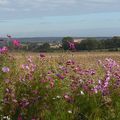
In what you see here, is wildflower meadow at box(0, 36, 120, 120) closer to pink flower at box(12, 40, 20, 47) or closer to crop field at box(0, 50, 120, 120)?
crop field at box(0, 50, 120, 120)

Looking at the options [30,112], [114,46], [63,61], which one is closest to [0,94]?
[30,112]

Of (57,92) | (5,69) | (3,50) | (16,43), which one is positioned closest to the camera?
(57,92)

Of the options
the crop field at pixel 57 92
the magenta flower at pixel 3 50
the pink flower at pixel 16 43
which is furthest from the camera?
the pink flower at pixel 16 43

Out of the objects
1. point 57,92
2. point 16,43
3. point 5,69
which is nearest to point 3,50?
point 16,43

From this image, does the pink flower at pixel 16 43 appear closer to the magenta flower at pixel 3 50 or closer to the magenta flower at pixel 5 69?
the magenta flower at pixel 3 50

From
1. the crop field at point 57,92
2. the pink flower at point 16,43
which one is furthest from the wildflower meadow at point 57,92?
the pink flower at point 16,43

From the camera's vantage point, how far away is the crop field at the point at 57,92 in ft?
19.1

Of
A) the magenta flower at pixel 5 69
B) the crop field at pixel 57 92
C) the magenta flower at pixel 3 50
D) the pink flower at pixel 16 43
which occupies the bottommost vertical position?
the crop field at pixel 57 92

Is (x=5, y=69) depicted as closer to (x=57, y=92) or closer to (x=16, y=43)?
(x=57, y=92)

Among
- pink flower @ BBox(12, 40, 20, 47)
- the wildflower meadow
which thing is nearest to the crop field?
the wildflower meadow

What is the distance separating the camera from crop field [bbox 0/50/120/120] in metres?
5.82

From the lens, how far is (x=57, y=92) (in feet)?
20.4

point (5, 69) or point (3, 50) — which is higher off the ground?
point (3, 50)

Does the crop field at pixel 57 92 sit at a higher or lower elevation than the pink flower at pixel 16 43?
lower
